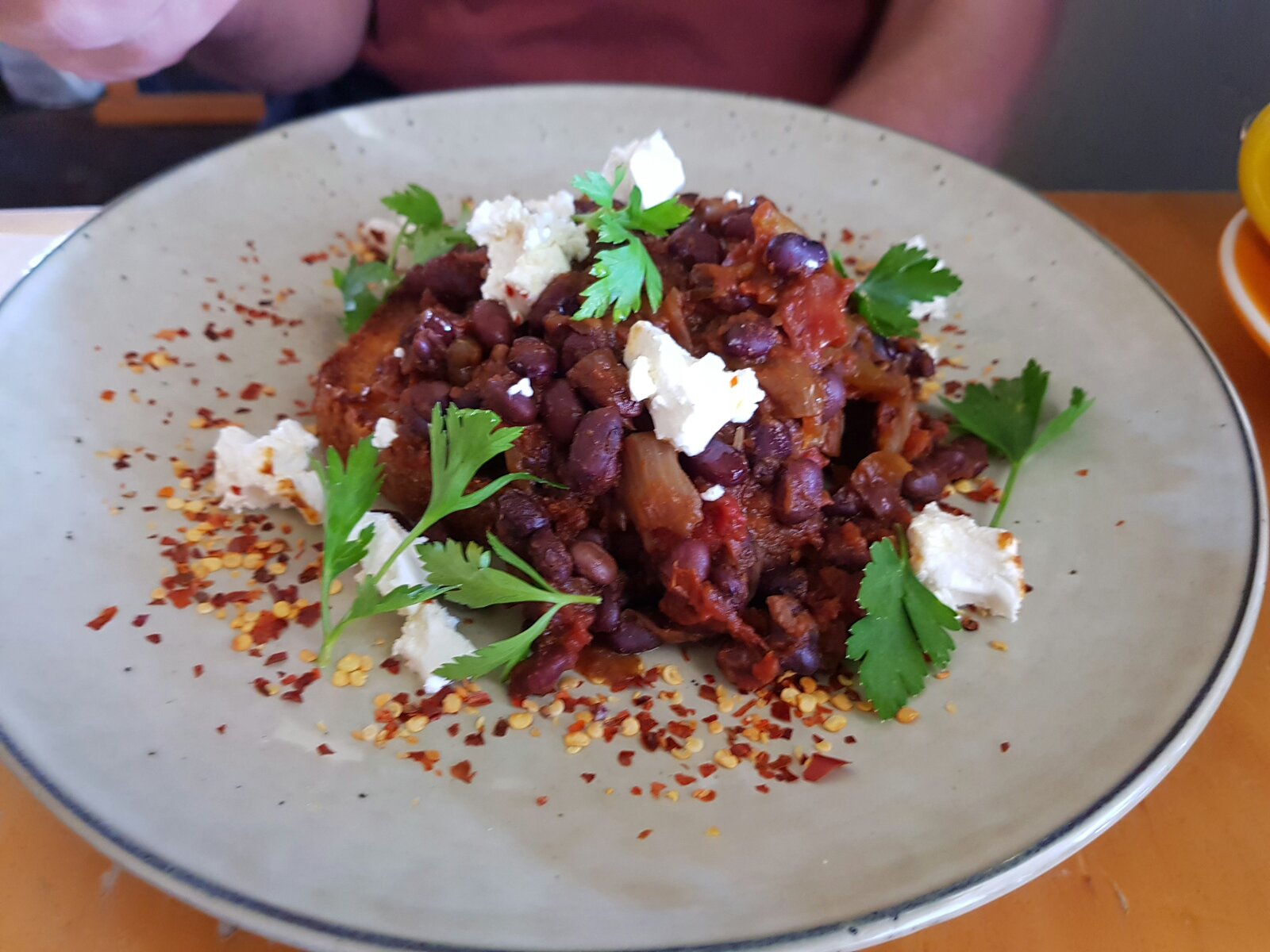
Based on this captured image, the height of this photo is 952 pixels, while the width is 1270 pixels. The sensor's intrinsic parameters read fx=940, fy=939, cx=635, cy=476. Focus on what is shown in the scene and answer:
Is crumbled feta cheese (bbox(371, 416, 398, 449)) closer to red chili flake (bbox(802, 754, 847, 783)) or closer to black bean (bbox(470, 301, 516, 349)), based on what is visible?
black bean (bbox(470, 301, 516, 349))

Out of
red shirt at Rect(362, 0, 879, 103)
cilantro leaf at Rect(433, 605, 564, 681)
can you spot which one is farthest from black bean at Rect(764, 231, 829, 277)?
red shirt at Rect(362, 0, 879, 103)

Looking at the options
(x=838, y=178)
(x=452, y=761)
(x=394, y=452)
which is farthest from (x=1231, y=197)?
(x=452, y=761)

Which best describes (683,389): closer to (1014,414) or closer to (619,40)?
(1014,414)

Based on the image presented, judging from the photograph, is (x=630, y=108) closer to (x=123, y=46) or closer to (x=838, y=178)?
(x=838, y=178)

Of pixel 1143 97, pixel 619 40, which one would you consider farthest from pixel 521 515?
pixel 1143 97

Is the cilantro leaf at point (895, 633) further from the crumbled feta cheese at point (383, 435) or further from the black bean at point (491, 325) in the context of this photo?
the crumbled feta cheese at point (383, 435)
